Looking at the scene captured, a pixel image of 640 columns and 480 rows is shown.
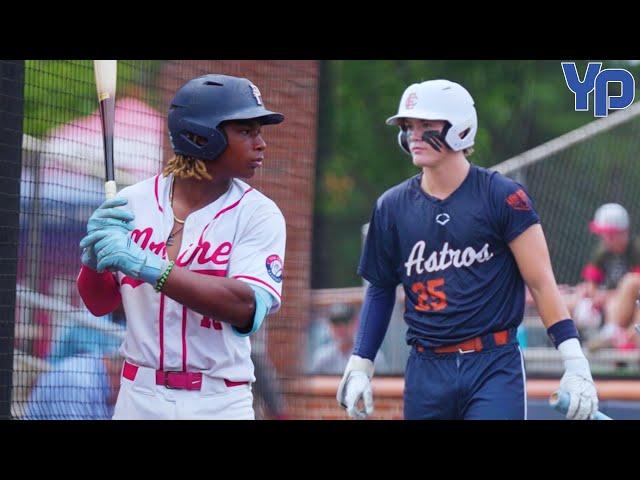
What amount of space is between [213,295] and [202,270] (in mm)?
215

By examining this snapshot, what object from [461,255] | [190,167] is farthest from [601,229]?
[190,167]

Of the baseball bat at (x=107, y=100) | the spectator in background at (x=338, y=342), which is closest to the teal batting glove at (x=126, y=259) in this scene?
the baseball bat at (x=107, y=100)

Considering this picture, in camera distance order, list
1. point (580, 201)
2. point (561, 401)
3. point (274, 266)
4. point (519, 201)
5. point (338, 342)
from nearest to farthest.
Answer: point (274, 266), point (561, 401), point (519, 201), point (580, 201), point (338, 342)

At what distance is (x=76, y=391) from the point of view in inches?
278

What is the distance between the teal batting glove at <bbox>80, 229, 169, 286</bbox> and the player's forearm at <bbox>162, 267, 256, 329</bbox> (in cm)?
6

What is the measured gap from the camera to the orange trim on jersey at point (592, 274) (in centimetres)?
962

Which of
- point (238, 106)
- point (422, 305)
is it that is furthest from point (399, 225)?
point (238, 106)

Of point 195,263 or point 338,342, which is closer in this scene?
point 195,263

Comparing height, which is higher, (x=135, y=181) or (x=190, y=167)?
(x=135, y=181)

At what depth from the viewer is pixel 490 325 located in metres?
5.28

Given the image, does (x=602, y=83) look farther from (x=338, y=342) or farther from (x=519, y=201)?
(x=338, y=342)

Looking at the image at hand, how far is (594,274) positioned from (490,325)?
4.59 m

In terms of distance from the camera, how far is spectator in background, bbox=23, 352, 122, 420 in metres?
6.48
